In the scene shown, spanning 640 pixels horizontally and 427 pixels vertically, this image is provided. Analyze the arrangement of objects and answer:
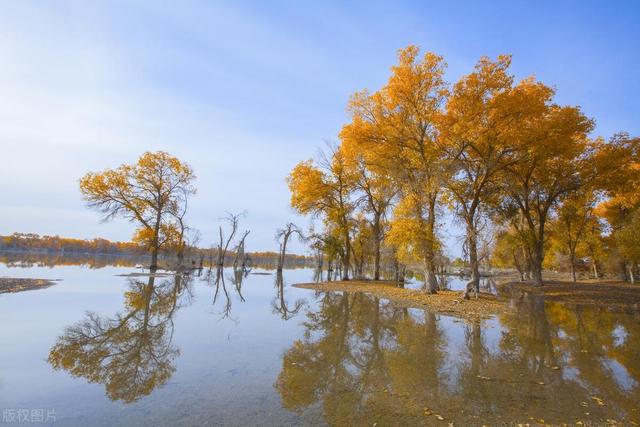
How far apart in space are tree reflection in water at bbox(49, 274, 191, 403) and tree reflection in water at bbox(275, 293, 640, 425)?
237cm

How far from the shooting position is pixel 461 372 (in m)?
6.35

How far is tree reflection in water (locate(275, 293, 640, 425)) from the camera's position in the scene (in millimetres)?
4668

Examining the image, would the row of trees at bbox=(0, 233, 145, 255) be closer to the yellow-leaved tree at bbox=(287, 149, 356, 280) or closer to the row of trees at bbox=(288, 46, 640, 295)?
the yellow-leaved tree at bbox=(287, 149, 356, 280)

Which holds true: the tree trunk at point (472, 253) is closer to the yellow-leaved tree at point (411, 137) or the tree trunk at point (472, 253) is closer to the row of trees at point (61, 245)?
the yellow-leaved tree at point (411, 137)

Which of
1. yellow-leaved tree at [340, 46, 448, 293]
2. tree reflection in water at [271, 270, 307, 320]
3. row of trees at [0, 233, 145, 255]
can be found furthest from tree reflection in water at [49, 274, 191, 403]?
row of trees at [0, 233, 145, 255]

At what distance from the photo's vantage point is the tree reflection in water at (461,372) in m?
4.67

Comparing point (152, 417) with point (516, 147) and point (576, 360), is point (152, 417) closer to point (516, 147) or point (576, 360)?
point (576, 360)

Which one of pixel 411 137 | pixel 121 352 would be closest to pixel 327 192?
pixel 411 137

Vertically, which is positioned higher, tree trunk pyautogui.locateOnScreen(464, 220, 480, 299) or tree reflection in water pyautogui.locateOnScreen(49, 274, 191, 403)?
tree trunk pyautogui.locateOnScreen(464, 220, 480, 299)

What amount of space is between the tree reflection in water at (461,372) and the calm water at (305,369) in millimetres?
30

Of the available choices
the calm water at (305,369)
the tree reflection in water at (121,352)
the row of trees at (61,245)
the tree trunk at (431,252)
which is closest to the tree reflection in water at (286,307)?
the calm water at (305,369)

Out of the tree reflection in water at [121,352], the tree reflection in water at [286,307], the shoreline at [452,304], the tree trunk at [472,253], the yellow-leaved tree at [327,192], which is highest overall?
the yellow-leaved tree at [327,192]

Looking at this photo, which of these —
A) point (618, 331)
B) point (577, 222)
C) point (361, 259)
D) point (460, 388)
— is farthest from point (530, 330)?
point (577, 222)

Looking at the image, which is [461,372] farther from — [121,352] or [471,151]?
[471,151]
